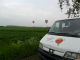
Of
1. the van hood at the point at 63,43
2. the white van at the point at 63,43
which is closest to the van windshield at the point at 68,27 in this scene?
the white van at the point at 63,43

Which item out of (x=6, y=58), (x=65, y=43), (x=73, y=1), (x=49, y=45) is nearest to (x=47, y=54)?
(x=49, y=45)

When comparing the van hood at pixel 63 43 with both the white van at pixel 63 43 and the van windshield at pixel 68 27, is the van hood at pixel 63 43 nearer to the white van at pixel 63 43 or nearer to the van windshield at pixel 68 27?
the white van at pixel 63 43

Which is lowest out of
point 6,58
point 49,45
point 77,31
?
point 6,58

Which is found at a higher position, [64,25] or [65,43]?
[64,25]

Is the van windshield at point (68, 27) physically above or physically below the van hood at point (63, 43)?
above

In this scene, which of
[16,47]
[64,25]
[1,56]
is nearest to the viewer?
[64,25]

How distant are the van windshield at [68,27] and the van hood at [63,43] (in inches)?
9.0

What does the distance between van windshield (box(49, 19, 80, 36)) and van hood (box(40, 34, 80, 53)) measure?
23cm

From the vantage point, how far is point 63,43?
552 centimetres

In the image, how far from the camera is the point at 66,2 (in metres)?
21.9

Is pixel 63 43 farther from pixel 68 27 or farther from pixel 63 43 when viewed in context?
pixel 68 27

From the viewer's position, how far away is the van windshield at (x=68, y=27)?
5812 millimetres

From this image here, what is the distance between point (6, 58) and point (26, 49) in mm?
1397

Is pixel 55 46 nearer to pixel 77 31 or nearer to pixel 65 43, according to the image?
pixel 65 43
